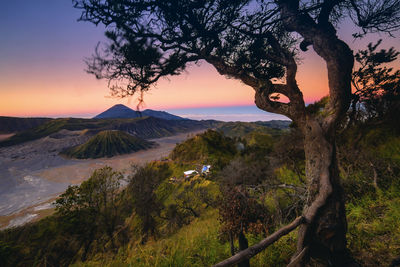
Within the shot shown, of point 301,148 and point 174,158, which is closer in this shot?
point 301,148

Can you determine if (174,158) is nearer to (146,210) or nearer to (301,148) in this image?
(146,210)

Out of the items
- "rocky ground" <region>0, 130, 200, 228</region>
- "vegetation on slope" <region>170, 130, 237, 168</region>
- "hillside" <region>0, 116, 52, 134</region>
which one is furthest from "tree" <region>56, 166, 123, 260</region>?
"hillside" <region>0, 116, 52, 134</region>

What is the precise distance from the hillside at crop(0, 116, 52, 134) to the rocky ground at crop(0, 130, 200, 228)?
57.4 m

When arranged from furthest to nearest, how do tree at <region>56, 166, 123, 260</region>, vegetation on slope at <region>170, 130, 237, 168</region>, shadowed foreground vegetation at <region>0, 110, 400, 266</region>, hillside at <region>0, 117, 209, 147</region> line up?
hillside at <region>0, 117, 209, 147</region>, vegetation on slope at <region>170, 130, 237, 168</region>, tree at <region>56, 166, 123, 260</region>, shadowed foreground vegetation at <region>0, 110, 400, 266</region>

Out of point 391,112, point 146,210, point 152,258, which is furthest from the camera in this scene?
point 146,210

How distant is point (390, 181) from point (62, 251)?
825 inches

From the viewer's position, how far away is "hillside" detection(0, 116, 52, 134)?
153 meters

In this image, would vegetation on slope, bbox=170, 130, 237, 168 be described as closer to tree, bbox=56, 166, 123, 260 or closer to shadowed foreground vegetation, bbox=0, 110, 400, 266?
shadowed foreground vegetation, bbox=0, 110, 400, 266

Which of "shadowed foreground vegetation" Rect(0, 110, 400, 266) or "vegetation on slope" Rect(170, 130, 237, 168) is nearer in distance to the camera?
"shadowed foreground vegetation" Rect(0, 110, 400, 266)

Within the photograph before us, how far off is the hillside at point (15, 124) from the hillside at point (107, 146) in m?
99.7

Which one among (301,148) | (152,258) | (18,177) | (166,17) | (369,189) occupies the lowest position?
(18,177)

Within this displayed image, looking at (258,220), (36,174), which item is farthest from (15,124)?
(258,220)

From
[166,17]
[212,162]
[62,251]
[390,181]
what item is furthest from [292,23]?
[212,162]

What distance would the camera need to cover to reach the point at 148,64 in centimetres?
361
